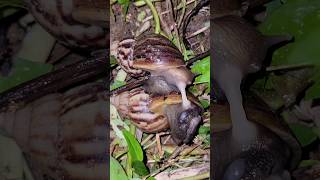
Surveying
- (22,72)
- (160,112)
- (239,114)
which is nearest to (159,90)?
(160,112)

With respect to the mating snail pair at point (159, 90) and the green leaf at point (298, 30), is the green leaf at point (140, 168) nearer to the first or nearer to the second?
the mating snail pair at point (159, 90)

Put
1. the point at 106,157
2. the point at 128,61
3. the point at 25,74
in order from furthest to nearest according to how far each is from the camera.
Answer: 1. the point at 25,74
2. the point at 106,157
3. the point at 128,61

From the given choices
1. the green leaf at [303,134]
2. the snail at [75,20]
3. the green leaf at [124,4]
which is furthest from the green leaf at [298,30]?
the green leaf at [124,4]

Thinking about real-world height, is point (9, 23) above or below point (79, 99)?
above

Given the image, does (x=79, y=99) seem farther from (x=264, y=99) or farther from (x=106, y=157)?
(x=264, y=99)

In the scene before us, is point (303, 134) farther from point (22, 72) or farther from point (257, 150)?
point (22, 72)

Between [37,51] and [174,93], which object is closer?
[174,93]

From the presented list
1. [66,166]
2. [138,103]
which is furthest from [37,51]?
[138,103]

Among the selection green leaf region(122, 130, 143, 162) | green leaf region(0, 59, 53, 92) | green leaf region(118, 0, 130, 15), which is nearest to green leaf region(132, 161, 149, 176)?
green leaf region(122, 130, 143, 162)

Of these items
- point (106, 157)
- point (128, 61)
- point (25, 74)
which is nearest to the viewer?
point (128, 61)
